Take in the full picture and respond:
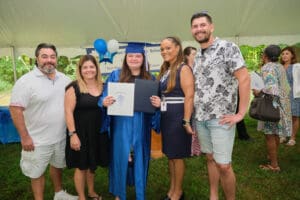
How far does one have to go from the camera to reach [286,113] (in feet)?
12.8

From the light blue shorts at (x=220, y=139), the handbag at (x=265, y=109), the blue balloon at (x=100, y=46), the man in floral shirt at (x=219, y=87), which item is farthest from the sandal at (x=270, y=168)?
the blue balloon at (x=100, y=46)

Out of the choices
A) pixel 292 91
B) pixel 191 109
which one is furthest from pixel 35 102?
pixel 292 91

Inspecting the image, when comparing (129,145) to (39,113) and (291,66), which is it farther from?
(291,66)

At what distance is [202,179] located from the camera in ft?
12.8

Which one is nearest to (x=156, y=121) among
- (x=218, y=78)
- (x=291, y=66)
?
(x=218, y=78)

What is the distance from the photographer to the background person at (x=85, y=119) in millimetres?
2755

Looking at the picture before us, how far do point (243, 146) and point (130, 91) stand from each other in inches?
134

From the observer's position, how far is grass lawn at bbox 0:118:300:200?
3.46m

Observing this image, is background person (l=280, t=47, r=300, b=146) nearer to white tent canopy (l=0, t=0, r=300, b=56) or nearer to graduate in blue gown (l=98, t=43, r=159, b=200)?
white tent canopy (l=0, t=0, r=300, b=56)

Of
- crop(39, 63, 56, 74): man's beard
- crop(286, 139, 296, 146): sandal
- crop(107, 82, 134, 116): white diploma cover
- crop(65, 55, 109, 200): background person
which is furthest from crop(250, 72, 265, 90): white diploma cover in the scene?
crop(39, 63, 56, 74): man's beard

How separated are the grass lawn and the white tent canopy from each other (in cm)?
263

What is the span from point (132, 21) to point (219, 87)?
392 centimetres

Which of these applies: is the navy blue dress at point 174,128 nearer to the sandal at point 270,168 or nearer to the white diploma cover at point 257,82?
the white diploma cover at point 257,82

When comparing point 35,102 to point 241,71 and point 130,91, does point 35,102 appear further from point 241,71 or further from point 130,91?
point 241,71
